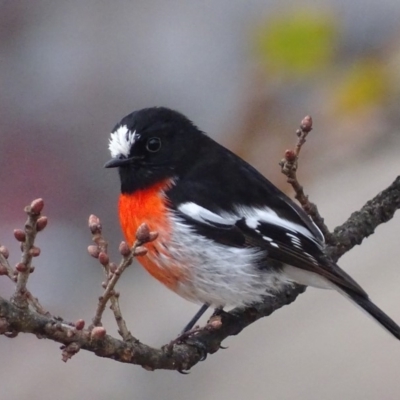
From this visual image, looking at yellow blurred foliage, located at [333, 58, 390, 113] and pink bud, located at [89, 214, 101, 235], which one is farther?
yellow blurred foliage, located at [333, 58, 390, 113]

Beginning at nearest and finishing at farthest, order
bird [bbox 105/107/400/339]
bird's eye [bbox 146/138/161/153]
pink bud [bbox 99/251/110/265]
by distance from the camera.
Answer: pink bud [bbox 99/251/110/265] → bird [bbox 105/107/400/339] → bird's eye [bbox 146/138/161/153]

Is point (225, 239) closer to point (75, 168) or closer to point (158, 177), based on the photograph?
point (158, 177)

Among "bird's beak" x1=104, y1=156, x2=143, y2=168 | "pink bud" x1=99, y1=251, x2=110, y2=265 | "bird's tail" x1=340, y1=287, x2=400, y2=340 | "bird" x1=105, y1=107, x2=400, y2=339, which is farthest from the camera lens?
"bird's beak" x1=104, y1=156, x2=143, y2=168

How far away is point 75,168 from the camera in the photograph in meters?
4.96

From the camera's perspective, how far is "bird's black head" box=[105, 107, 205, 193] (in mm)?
2795

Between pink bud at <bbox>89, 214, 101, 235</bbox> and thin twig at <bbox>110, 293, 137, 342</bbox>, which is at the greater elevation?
pink bud at <bbox>89, 214, 101, 235</bbox>

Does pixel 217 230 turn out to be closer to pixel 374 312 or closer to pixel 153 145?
pixel 153 145

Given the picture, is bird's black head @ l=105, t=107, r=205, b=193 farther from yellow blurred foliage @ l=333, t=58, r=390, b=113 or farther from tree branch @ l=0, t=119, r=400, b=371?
yellow blurred foliage @ l=333, t=58, r=390, b=113

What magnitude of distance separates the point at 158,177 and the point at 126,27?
8.55 ft

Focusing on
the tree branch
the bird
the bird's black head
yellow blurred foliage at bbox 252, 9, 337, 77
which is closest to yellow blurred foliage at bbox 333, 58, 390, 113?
yellow blurred foliage at bbox 252, 9, 337, 77

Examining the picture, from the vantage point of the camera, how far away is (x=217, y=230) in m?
2.68

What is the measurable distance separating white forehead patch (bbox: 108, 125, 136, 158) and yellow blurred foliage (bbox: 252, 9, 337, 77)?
0.64 m

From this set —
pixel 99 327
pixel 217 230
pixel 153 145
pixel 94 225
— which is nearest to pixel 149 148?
pixel 153 145

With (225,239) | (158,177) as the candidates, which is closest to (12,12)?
(158,177)
